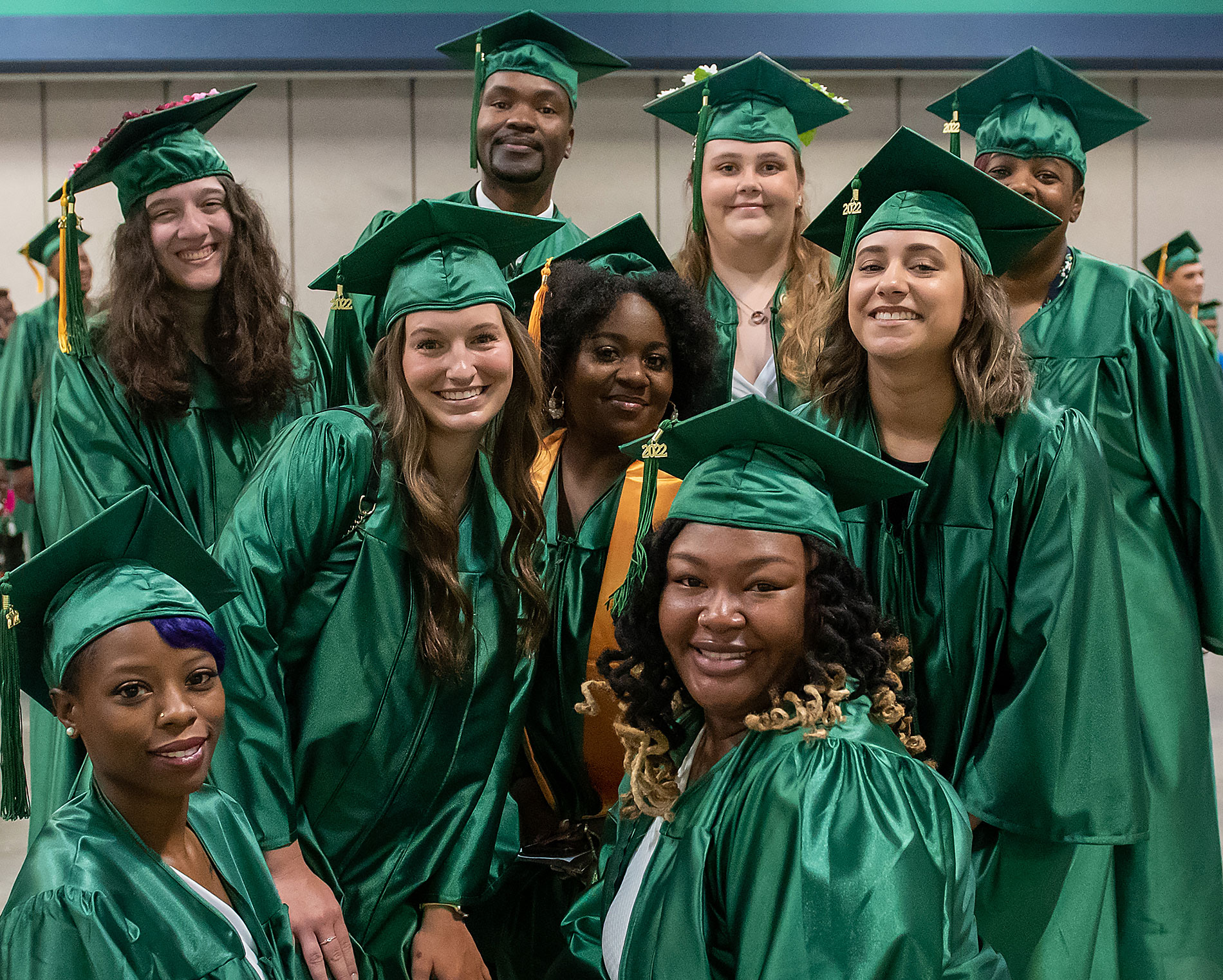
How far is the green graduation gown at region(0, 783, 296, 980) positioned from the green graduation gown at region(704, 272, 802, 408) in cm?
189

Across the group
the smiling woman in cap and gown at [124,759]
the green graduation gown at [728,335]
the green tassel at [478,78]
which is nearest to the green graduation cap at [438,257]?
the smiling woman in cap and gown at [124,759]

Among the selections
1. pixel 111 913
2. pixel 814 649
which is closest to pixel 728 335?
pixel 814 649

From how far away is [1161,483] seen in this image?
330 cm

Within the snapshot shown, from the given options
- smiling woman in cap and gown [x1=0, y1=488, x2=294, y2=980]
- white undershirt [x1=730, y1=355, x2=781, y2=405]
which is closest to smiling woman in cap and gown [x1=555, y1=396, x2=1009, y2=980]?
smiling woman in cap and gown [x1=0, y1=488, x2=294, y2=980]

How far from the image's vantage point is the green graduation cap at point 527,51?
4246 millimetres

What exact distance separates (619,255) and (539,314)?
0.36m

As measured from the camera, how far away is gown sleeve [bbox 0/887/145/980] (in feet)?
6.27

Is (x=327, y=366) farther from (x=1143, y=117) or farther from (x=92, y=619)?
(x=1143, y=117)

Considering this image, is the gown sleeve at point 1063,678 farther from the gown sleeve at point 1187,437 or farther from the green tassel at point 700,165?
the green tassel at point 700,165

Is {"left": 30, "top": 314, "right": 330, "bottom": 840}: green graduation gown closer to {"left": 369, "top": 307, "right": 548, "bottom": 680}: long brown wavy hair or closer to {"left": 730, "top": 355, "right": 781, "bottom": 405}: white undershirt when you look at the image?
{"left": 369, "top": 307, "right": 548, "bottom": 680}: long brown wavy hair

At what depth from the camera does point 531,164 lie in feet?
13.8

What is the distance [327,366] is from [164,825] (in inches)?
73.3

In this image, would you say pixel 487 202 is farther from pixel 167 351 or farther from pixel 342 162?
pixel 342 162


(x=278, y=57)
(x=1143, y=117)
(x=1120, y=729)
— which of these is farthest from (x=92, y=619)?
(x=278, y=57)
